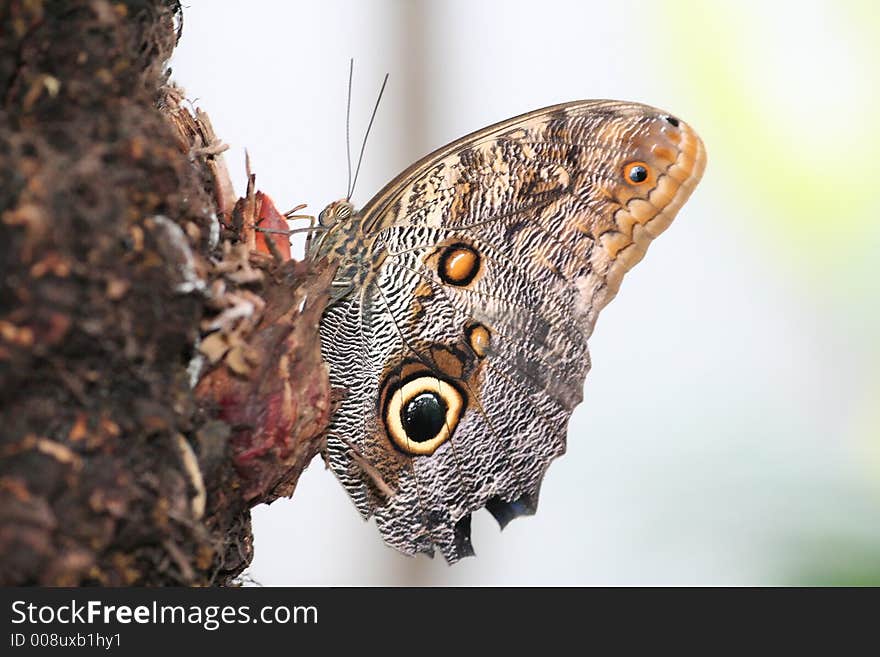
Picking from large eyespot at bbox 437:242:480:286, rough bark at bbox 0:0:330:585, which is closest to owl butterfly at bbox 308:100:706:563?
large eyespot at bbox 437:242:480:286

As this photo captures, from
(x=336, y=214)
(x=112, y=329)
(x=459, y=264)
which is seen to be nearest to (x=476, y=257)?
(x=459, y=264)

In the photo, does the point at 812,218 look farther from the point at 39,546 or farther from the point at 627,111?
the point at 39,546

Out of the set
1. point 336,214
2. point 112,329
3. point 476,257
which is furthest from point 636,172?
point 112,329

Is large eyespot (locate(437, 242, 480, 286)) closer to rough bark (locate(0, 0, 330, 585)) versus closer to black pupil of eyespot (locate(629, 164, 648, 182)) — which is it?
black pupil of eyespot (locate(629, 164, 648, 182))

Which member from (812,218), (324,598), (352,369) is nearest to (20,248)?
(324,598)

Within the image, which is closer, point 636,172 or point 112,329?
point 112,329

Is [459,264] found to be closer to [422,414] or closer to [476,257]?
[476,257]

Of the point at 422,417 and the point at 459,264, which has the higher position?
the point at 459,264

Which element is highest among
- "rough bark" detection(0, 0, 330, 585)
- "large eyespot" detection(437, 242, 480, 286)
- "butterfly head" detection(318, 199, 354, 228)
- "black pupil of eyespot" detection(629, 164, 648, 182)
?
"butterfly head" detection(318, 199, 354, 228)
